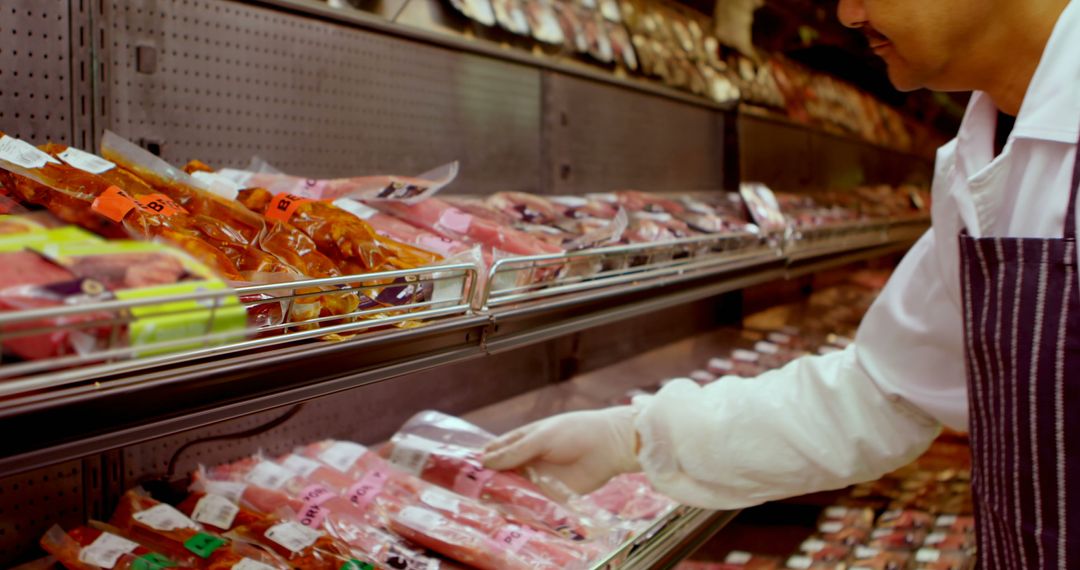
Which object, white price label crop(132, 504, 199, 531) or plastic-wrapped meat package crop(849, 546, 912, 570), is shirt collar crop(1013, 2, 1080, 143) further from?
white price label crop(132, 504, 199, 531)

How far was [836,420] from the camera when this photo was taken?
1.43 meters

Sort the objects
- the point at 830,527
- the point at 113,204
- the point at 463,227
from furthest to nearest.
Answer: the point at 830,527
the point at 463,227
the point at 113,204

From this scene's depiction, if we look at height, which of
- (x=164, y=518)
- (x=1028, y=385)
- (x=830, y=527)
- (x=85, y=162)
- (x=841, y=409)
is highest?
(x=85, y=162)

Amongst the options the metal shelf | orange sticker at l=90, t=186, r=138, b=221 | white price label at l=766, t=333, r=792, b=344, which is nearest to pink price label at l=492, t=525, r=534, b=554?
the metal shelf

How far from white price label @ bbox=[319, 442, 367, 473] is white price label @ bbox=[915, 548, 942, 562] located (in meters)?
1.27

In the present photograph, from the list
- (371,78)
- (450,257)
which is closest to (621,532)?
(450,257)

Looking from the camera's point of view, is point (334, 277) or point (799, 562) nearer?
point (334, 277)

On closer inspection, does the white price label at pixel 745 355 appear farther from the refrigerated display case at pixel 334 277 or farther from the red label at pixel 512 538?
the red label at pixel 512 538

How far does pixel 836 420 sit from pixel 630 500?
41 centimetres

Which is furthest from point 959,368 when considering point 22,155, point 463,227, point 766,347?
point 22,155

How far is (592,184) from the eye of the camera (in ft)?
7.95

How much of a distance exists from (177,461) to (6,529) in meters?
0.28

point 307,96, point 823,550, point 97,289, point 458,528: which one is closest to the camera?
point 97,289

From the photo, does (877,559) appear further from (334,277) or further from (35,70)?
(35,70)
